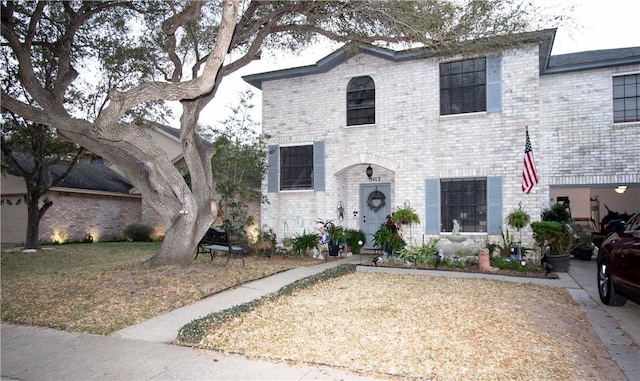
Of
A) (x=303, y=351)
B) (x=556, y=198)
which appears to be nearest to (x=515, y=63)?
(x=556, y=198)

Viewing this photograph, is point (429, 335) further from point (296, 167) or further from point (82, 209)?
point (82, 209)

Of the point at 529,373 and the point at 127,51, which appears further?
the point at 127,51

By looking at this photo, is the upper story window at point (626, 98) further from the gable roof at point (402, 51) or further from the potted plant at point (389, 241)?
the potted plant at point (389, 241)

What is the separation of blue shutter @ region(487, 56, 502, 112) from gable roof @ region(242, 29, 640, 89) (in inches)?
35.0

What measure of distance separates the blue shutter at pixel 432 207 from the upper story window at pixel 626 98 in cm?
526

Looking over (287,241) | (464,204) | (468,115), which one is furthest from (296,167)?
(468,115)

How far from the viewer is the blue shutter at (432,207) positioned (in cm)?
1160

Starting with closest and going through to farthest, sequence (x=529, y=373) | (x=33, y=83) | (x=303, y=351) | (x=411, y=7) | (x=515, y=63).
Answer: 1. (x=529, y=373)
2. (x=303, y=351)
3. (x=411, y=7)
4. (x=33, y=83)
5. (x=515, y=63)

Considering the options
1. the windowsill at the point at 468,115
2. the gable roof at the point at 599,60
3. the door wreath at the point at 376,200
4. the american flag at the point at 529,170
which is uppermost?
the gable roof at the point at 599,60

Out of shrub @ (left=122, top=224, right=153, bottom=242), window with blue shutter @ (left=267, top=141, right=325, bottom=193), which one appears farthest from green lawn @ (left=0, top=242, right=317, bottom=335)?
shrub @ (left=122, top=224, right=153, bottom=242)

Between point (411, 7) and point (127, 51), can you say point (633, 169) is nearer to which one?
point (411, 7)

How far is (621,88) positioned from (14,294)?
14935 millimetres

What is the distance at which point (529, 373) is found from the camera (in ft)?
12.4

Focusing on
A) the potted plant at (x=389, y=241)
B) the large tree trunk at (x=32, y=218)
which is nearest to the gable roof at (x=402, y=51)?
the potted plant at (x=389, y=241)
